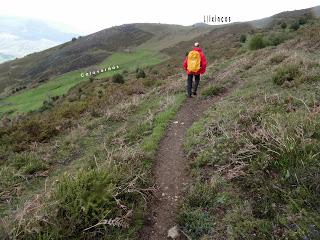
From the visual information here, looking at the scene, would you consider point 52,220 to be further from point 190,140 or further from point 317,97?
point 317,97

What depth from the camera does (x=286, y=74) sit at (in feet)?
38.8

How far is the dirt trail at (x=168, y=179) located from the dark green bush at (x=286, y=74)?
3.10 metres

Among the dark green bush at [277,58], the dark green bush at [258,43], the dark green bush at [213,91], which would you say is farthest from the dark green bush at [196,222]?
the dark green bush at [258,43]

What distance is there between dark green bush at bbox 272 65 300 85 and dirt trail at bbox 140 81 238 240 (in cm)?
310

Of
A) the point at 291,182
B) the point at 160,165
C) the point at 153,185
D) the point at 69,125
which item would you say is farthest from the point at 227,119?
the point at 69,125

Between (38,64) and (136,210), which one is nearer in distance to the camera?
(136,210)

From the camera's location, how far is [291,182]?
5355mm

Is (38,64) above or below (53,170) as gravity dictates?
below

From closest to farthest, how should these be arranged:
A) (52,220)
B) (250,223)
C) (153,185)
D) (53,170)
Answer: (250,223) → (52,220) → (153,185) → (53,170)

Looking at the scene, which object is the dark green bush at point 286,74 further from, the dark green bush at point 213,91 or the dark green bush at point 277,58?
the dark green bush at point 277,58

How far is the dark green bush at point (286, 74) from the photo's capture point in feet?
38.5

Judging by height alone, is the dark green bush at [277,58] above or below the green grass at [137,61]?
above

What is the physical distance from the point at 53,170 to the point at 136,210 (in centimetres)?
430

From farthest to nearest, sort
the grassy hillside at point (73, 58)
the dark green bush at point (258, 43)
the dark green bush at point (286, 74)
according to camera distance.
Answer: the grassy hillside at point (73, 58) → the dark green bush at point (258, 43) → the dark green bush at point (286, 74)
